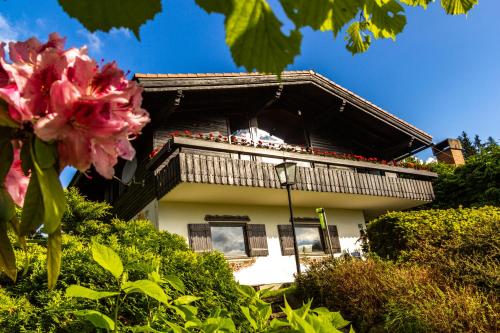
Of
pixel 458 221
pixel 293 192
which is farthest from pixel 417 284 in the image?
pixel 293 192

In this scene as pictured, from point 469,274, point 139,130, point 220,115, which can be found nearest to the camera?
point 139,130

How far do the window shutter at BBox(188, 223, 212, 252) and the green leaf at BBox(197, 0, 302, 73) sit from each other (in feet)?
39.2

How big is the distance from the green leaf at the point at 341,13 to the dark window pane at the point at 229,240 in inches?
494

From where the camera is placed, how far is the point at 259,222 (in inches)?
563

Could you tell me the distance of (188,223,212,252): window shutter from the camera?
41.0 ft

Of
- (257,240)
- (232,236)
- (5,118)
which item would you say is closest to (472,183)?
(257,240)

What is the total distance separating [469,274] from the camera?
6.59 metres

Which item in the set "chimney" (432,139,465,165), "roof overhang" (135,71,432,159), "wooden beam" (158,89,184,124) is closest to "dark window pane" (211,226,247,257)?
"wooden beam" (158,89,184,124)

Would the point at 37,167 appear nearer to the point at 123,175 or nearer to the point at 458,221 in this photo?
the point at 458,221

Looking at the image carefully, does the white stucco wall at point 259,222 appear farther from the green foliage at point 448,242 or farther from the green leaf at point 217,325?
the green leaf at point 217,325

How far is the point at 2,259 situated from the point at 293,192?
13.2 metres

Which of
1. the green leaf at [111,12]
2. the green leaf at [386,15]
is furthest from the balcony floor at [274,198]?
the green leaf at [111,12]

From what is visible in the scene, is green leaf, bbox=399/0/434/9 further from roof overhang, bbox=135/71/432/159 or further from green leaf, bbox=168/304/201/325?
roof overhang, bbox=135/71/432/159

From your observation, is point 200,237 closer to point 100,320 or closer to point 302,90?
point 302,90
